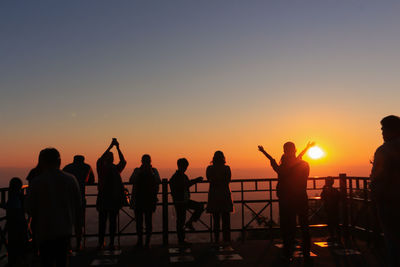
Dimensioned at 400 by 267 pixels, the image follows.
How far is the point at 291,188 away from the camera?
727cm

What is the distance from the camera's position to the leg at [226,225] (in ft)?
32.6

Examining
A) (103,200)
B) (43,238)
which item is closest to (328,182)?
(103,200)

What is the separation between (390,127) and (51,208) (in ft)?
12.0

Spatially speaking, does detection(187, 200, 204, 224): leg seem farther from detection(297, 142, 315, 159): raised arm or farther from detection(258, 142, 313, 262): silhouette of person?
detection(297, 142, 315, 159): raised arm

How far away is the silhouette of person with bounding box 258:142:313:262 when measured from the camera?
7.26m

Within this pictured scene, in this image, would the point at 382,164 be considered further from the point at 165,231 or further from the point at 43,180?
the point at 165,231

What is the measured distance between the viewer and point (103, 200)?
9.21 meters

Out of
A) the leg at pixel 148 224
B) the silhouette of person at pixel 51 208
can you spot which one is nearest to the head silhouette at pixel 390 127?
the silhouette of person at pixel 51 208

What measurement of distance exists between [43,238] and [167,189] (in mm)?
5428

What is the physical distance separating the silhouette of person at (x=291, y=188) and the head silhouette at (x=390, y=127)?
85.9 inches

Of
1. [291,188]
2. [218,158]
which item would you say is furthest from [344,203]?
[291,188]

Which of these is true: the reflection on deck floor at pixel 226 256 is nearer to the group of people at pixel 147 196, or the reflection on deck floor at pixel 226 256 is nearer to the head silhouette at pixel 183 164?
the group of people at pixel 147 196

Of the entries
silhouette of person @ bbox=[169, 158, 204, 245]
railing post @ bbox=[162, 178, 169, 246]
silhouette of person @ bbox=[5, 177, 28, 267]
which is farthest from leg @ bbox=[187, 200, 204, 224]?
silhouette of person @ bbox=[5, 177, 28, 267]

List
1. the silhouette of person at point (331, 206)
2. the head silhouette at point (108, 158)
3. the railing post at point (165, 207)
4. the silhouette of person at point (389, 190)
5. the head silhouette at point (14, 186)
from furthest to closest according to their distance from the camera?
the railing post at point (165, 207), the silhouette of person at point (331, 206), the head silhouette at point (108, 158), the head silhouette at point (14, 186), the silhouette of person at point (389, 190)
